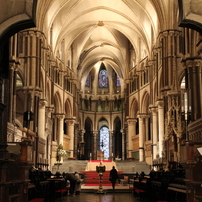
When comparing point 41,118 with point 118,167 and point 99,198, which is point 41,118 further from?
point 99,198

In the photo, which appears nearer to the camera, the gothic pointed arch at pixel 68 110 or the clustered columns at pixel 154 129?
the clustered columns at pixel 154 129

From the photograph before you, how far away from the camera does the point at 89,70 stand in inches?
1965

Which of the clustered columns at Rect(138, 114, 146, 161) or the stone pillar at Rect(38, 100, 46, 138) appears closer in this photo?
the stone pillar at Rect(38, 100, 46, 138)

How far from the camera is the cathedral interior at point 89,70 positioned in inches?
368

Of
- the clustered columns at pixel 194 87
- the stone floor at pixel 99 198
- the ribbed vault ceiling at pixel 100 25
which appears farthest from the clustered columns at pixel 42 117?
the clustered columns at pixel 194 87

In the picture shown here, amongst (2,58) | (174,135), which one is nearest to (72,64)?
(174,135)

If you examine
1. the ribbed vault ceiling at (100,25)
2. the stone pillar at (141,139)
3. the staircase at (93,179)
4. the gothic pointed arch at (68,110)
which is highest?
the ribbed vault ceiling at (100,25)

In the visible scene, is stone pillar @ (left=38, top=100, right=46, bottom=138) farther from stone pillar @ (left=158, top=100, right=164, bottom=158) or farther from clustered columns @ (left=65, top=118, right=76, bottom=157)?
clustered columns @ (left=65, top=118, right=76, bottom=157)

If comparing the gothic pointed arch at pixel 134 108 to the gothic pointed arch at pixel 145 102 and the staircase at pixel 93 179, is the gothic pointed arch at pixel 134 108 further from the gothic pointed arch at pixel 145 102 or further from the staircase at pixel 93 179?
the staircase at pixel 93 179

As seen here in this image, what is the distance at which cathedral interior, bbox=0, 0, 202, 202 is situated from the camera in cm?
934

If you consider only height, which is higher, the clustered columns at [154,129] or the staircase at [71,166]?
the clustered columns at [154,129]

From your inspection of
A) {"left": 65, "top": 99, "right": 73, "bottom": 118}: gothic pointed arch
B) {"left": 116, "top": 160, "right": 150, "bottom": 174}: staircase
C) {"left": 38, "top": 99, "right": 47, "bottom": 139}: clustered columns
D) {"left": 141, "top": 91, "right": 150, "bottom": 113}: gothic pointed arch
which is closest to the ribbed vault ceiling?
{"left": 141, "top": 91, "right": 150, "bottom": 113}: gothic pointed arch

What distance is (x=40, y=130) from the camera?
28.4 m

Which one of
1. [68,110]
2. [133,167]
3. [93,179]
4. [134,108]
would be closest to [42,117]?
[93,179]
